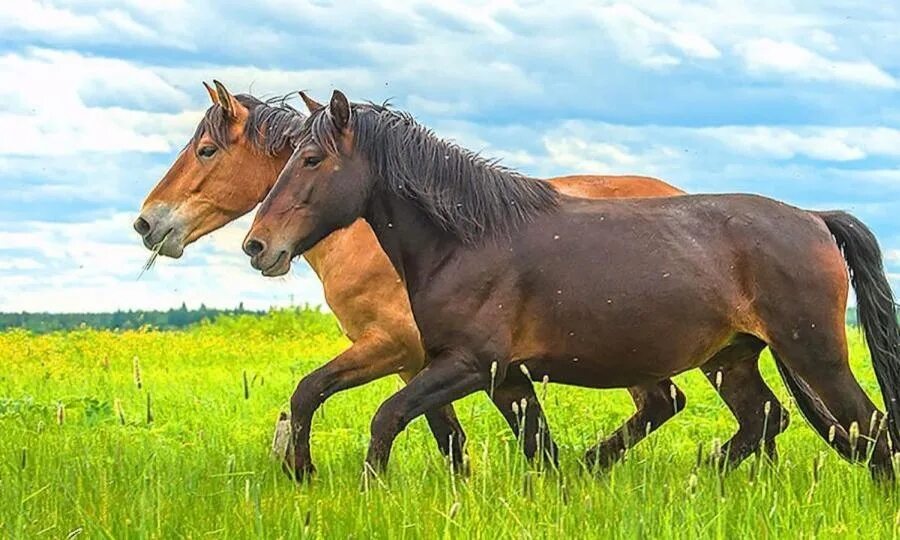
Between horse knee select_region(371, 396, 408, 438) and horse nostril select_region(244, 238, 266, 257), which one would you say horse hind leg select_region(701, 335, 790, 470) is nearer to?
horse knee select_region(371, 396, 408, 438)

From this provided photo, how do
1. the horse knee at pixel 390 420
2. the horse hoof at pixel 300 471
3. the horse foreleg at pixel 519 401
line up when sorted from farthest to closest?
the horse hoof at pixel 300 471
the horse foreleg at pixel 519 401
the horse knee at pixel 390 420

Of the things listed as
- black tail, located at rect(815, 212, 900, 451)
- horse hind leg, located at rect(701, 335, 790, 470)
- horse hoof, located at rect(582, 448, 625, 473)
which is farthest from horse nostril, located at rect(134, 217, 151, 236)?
black tail, located at rect(815, 212, 900, 451)

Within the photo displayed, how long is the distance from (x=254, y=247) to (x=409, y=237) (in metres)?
0.91

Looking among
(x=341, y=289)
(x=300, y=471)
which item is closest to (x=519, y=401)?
(x=300, y=471)

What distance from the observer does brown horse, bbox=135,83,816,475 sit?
26.4ft

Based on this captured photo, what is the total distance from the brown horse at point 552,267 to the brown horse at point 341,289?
17.9 inches

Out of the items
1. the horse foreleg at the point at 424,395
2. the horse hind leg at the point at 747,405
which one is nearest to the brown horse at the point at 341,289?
the horse hind leg at the point at 747,405

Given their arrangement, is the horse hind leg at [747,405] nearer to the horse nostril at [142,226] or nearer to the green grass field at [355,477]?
A: the green grass field at [355,477]

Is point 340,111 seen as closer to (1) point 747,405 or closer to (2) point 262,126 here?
(2) point 262,126

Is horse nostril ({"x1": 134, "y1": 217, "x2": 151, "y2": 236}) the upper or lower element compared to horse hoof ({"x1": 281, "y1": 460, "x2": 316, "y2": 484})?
upper

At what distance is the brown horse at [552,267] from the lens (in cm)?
705

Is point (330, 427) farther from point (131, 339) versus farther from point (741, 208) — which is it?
point (131, 339)

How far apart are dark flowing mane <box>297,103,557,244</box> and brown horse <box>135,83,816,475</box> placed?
2.55ft

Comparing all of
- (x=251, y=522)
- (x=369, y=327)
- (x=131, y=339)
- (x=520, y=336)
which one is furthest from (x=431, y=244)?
(x=131, y=339)
